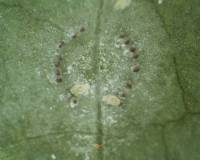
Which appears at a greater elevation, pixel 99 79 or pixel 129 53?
pixel 129 53

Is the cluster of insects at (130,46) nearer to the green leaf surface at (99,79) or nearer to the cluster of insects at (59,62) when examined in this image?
the green leaf surface at (99,79)

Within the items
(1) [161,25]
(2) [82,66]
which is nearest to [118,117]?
(2) [82,66]

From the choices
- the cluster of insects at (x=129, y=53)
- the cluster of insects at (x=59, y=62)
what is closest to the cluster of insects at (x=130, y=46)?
the cluster of insects at (x=129, y=53)

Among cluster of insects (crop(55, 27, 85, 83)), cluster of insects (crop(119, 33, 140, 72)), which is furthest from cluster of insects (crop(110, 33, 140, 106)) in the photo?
cluster of insects (crop(55, 27, 85, 83))

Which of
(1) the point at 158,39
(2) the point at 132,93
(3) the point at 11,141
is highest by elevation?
(1) the point at 158,39

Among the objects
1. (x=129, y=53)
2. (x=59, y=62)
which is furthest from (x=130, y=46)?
(x=59, y=62)

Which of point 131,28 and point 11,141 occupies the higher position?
point 131,28

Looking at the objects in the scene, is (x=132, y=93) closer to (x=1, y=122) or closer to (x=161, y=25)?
(x=161, y=25)

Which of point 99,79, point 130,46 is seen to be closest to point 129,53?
point 130,46

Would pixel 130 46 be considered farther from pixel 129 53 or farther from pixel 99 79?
pixel 99 79
